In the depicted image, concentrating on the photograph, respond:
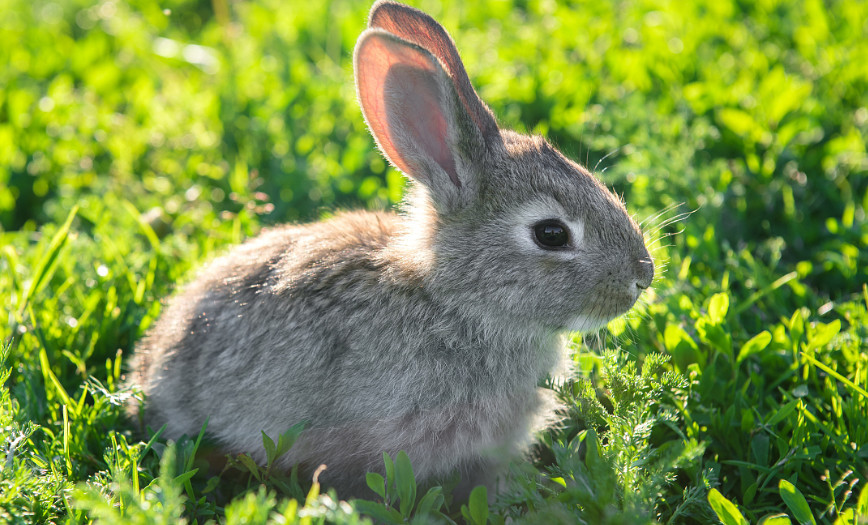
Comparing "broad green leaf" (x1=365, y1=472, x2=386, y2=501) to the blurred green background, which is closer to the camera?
"broad green leaf" (x1=365, y1=472, x2=386, y2=501)

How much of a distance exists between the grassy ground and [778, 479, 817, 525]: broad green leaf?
1cm

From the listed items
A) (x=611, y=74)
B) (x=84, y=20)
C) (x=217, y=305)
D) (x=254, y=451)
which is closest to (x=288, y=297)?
(x=217, y=305)

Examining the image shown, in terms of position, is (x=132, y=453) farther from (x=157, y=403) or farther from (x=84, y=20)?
(x=84, y=20)

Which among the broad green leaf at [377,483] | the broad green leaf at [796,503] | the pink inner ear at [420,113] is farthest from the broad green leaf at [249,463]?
the broad green leaf at [796,503]

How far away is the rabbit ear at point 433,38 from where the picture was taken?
359 centimetres

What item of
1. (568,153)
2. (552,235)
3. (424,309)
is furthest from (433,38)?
(568,153)

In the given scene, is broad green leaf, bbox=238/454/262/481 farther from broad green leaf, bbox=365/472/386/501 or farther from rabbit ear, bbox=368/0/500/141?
rabbit ear, bbox=368/0/500/141

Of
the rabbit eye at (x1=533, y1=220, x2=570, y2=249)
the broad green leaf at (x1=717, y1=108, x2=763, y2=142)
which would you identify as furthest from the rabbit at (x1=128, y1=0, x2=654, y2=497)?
the broad green leaf at (x1=717, y1=108, x2=763, y2=142)

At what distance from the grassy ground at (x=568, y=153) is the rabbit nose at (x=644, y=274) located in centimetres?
33

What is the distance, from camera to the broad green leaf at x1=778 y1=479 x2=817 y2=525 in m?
2.74

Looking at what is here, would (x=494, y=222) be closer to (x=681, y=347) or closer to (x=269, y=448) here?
(x=681, y=347)

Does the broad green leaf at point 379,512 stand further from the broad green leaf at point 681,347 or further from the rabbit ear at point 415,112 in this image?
the broad green leaf at point 681,347

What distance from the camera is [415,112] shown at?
3.42 meters

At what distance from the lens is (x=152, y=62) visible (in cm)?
691
